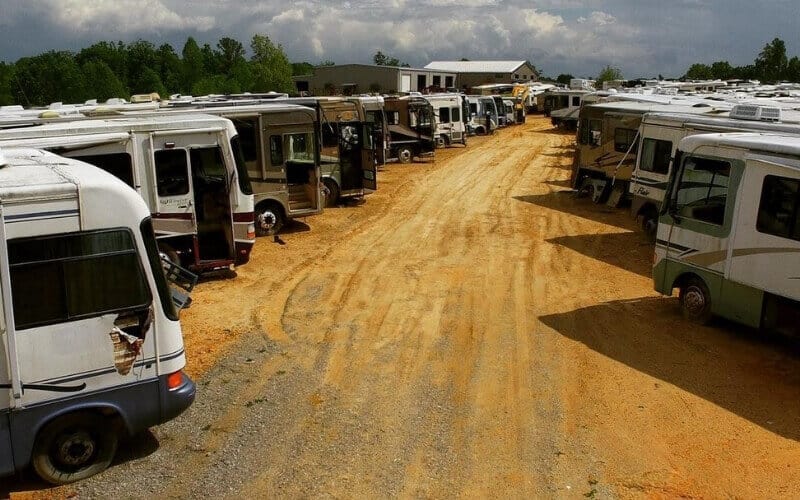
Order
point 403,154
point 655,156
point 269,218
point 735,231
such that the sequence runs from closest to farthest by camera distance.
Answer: point 735,231, point 269,218, point 655,156, point 403,154

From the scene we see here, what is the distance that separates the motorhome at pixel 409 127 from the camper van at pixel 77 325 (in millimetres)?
24062

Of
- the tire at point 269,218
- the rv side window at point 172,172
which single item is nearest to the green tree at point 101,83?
the tire at point 269,218

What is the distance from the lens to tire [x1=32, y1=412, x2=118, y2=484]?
20.5 feet

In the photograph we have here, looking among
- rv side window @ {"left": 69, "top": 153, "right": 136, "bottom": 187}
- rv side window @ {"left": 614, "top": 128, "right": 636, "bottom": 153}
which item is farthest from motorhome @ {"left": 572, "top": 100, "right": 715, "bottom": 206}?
rv side window @ {"left": 69, "top": 153, "right": 136, "bottom": 187}

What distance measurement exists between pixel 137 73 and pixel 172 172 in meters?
78.1

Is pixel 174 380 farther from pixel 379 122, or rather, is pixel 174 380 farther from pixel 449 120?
pixel 449 120

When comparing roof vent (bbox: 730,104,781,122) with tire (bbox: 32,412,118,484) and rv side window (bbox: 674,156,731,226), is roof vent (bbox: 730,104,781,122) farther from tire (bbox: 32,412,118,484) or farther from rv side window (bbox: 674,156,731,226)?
tire (bbox: 32,412,118,484)

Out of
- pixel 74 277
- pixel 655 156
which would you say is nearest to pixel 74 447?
pixel 74 277

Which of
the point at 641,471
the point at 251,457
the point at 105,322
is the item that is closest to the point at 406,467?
the point at 251,457

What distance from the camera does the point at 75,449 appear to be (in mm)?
6410

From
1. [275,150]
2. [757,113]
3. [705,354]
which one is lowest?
[705,354]

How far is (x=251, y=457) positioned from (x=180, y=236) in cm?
603

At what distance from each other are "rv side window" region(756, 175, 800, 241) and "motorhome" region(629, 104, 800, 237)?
197 inches

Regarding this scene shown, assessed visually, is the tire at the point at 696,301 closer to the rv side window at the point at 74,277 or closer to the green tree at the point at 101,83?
the rv side window at the point at 74,277
